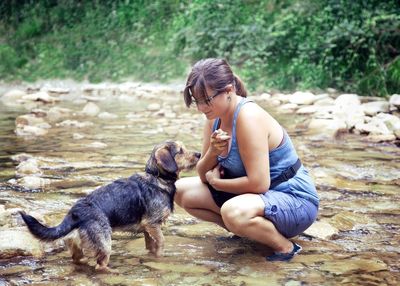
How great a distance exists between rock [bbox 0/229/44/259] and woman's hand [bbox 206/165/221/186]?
125 cm

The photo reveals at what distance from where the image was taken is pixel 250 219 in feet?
11.9

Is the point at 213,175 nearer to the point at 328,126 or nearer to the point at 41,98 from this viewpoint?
the point at 328,126

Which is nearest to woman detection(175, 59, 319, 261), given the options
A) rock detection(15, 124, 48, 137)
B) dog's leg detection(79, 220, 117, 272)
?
dog's leg detection(79, 220, 117, 272)

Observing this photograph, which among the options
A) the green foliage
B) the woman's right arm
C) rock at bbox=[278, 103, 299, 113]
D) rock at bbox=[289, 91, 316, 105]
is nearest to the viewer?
the woman's right arm

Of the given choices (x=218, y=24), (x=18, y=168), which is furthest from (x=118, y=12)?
(x=18, y=168)

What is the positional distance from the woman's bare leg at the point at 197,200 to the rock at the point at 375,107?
620 cm

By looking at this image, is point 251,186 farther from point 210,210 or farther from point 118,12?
point 118,12

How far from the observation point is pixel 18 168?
20.8ft

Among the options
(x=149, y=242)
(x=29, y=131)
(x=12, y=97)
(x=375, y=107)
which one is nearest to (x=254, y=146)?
(x=149, y=242)

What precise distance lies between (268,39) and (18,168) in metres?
9.47

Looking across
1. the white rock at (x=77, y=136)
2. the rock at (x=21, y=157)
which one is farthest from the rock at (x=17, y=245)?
the white rock at (x=77, y=136)

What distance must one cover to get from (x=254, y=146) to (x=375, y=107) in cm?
696

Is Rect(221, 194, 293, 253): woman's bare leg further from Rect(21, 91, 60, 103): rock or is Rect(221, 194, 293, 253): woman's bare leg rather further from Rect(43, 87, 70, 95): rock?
Rect(43, 87, 70, 95): rock

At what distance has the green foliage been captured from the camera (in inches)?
483
